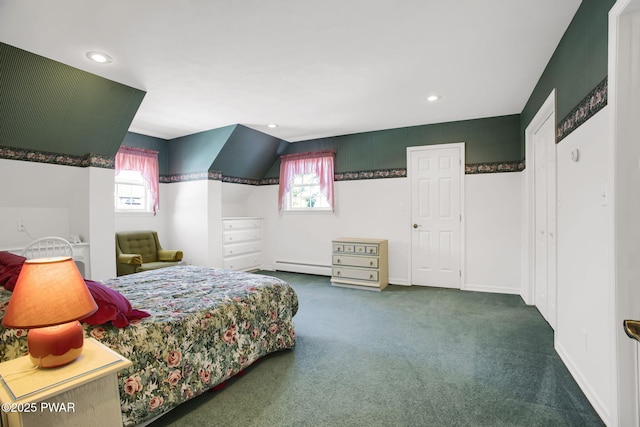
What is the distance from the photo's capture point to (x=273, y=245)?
5977 millimetres

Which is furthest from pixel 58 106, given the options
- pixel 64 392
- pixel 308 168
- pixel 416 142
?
pixel 416 142

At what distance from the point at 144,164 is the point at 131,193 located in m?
0.50

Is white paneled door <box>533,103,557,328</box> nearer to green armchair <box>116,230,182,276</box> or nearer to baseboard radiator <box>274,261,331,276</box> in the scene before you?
baseboard radiator <box>274,261,331,276</box>

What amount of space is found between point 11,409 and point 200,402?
1096 mm

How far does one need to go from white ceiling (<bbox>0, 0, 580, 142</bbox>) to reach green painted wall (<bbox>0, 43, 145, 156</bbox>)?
19 cm

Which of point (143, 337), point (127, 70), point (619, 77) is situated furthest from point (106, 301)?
point (619, 77)

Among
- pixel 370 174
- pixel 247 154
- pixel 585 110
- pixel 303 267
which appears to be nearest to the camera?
pixel 585 110

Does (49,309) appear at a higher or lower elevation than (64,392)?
higher

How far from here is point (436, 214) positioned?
4.58 m

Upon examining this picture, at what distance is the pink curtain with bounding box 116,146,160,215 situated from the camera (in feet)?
15.3

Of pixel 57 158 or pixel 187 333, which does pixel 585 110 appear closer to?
pixel 187 333

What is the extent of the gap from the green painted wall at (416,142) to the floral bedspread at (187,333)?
305cm

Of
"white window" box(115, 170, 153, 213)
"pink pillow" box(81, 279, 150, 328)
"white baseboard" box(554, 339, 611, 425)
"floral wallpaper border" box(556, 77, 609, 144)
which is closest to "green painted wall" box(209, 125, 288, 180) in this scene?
"white window" box(115, 170, 153, 213)

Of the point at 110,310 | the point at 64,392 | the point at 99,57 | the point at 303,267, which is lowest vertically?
the point at 303,267
